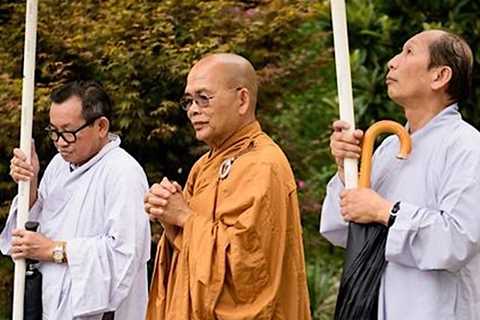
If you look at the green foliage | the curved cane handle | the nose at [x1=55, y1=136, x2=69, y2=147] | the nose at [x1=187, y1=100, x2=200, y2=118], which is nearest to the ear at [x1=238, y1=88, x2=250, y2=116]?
the nose at [x1=187, y1=100, x2=200, y2=118]

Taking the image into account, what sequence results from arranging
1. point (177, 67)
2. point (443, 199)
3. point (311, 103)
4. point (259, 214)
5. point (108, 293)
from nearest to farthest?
point (443, 199) → point (259, 214) → point (108, 293) → point (177, 67) → point (311, 103)

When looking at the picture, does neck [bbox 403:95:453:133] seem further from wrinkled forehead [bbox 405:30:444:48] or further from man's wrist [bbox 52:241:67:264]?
man's wrist [bbox 52:241:67:264]

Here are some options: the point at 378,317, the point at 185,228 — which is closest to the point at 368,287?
the point at 378,317

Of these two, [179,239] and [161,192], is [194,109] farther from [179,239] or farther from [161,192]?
[179,239]

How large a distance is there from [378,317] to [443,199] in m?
0.46

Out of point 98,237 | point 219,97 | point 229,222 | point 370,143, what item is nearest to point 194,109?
point 219,97

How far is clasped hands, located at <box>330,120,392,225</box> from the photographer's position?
3570 mm

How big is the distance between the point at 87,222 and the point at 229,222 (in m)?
0.86

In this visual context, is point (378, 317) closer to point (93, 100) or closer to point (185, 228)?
point (185, 228)

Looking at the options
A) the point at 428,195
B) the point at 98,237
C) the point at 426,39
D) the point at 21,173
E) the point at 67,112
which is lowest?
the point at 98,237

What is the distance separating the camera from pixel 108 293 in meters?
4.36

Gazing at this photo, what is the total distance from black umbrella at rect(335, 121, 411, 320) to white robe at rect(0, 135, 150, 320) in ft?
3.48

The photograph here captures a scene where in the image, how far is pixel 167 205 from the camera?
12.7 ft

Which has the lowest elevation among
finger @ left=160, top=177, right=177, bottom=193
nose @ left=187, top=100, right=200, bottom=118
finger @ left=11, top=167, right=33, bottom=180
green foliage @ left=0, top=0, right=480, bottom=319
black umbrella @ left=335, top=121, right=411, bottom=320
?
black umbrella @ left=335, top=121, right=411, bottom=320
